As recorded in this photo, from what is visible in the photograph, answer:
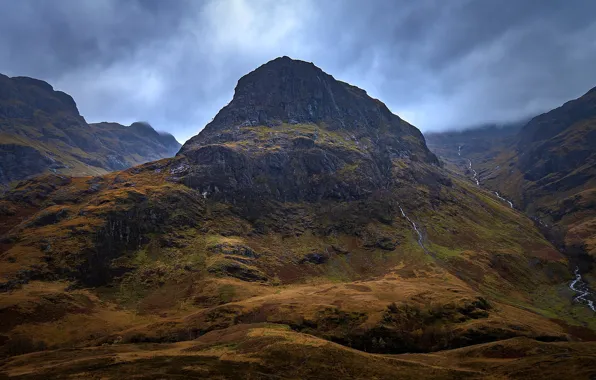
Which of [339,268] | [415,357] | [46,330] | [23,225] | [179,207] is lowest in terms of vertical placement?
[415,357]

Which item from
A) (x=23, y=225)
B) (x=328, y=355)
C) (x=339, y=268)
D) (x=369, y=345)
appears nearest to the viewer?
(x=328, y=355)

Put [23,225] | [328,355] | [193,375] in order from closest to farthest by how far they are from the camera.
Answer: [193,375] → [328,355] → [23,225]

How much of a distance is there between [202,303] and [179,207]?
3033 inches

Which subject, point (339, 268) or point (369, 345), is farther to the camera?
point (339, 268)

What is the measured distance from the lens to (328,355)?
3194 inches

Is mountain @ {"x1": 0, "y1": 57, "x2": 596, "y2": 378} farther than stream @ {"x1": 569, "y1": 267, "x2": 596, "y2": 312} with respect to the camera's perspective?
No

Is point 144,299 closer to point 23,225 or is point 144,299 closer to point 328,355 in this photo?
point 23,225

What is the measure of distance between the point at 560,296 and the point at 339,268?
105 m

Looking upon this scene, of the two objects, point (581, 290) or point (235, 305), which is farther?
point (581, 290)

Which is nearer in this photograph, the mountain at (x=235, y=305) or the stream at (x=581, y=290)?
the mountain at (x=235, y=305)

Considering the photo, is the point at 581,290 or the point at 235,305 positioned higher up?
the point at 581,290

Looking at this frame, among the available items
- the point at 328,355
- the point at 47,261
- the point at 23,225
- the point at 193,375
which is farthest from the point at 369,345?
the point at 23,225

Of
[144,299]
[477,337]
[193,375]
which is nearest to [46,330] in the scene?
[144,299]

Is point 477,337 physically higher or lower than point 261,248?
lower
